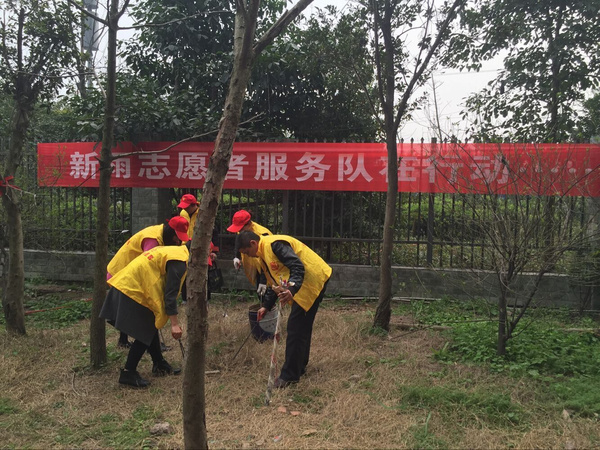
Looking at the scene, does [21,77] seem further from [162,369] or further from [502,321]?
[502,321]

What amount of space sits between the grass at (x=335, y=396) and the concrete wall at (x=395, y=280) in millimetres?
964

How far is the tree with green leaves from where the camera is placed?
496cm

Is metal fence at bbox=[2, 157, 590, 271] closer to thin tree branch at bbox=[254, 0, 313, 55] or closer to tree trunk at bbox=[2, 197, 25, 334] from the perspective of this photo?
tree trunk at bbox=[2, 197, 25, 334]

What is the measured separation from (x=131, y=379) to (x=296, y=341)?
4.59 ft

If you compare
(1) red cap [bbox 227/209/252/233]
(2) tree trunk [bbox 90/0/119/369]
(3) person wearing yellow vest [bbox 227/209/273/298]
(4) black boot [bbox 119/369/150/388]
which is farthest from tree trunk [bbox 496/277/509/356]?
(2) tree trunk [bbox 90/0/119/369]

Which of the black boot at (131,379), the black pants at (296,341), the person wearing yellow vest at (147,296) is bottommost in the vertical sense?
the black boot at (131,379)

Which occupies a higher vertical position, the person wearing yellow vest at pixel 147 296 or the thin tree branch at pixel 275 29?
the thin tree branch at pixel 275 29

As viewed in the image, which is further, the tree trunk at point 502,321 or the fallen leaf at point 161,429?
the tree trunk at point 502,321

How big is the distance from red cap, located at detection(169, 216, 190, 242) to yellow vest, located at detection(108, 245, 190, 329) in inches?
8.5

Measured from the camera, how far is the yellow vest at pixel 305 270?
155 inches

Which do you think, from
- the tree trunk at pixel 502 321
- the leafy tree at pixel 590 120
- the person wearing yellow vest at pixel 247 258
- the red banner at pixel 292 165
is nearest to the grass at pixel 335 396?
the tree trunk at pixel 502 321

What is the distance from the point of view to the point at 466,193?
473 cm

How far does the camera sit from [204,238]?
2.33 m

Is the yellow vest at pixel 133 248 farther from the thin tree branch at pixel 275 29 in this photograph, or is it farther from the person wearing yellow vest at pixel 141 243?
the thin tree branch at pixel 275 29
